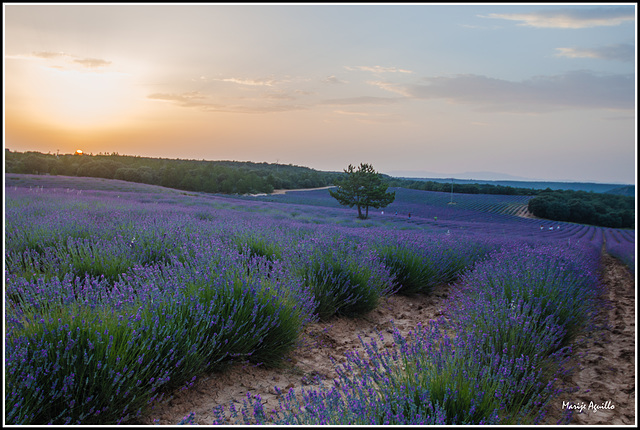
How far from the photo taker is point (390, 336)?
3732 mm

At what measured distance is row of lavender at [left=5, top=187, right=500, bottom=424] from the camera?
1927 mm

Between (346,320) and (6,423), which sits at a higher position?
(6,423)

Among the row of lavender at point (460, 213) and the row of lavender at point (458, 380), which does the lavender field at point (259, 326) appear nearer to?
the row of lavender at point (458, 380)

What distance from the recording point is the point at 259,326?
2936 millimetres

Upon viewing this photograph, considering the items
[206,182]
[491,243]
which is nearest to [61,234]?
[491,243]

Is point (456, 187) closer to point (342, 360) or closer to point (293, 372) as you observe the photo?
point (342, 360)

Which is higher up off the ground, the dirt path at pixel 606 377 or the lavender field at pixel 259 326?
the lavender field at pixel 259 326

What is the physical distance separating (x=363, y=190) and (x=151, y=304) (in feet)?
79.5

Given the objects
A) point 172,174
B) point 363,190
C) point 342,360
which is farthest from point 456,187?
point 342,360

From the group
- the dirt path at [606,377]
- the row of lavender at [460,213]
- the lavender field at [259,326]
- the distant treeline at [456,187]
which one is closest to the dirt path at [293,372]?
the lavender field at [259,326]

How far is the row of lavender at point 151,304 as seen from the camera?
1.93 meters

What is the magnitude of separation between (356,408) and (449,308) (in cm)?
276

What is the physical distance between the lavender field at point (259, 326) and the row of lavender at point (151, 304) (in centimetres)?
1

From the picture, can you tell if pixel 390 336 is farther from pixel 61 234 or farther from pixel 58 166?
pixel 58 166
